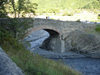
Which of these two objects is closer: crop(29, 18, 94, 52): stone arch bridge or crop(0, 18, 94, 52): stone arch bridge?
crop(0, 18, 94, 52): stone arch bridge

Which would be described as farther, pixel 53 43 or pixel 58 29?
pixel 53 43

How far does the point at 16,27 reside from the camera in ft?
40.2

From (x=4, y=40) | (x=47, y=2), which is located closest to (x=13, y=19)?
(x=4, y=40)

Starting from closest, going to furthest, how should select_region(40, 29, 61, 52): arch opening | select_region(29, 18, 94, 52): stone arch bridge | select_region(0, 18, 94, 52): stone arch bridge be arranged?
select_region(0, 18, 94, 52): stone arch bridge < select_region(29, 18, 94, 52): stone arch bridge < select_region(40, 29, 61, 52): arch opening

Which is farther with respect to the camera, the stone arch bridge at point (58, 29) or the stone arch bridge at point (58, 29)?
the stone arch bridge at point (58, 29)

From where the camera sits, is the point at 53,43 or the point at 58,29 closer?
the point at 58,29

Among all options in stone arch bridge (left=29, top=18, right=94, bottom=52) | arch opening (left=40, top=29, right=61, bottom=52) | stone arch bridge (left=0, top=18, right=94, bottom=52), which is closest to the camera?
stone arch bridge (left=0, top=18, right=94, bottom=52)

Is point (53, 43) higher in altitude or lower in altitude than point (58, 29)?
lower

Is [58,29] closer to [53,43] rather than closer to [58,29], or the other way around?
[58,29]

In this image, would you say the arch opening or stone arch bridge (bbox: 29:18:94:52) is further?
the arch opening

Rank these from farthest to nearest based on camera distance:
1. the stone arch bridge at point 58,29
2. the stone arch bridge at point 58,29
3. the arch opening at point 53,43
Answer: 1. the arch opening at point 53,43
2. the stone arch bridge at point 58,29
3. the stone arch bridge at point 58,29

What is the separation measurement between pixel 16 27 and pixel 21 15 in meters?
1.34

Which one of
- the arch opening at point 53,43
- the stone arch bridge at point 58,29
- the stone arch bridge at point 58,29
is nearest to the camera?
the stone arch bridge at point 58,29

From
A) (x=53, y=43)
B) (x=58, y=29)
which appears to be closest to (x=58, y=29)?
(x=58, y=29)
